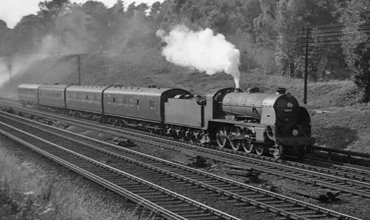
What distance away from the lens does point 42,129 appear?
29.1m

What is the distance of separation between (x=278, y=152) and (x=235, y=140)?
2746 millimetres

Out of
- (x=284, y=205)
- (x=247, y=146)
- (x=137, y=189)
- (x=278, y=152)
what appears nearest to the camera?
(x=284, y=205)

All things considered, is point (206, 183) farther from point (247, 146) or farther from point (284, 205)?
point (247, 146)

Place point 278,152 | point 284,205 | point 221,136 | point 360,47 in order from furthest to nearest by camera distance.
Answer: point 360,47, point 221,136, point 278,152, point 284,205

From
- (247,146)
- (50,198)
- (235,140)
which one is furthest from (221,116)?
(50,198)

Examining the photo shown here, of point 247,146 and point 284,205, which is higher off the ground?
point 247,146

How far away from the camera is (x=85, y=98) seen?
3666 centimetres

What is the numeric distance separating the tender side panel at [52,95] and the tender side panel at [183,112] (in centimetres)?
1866

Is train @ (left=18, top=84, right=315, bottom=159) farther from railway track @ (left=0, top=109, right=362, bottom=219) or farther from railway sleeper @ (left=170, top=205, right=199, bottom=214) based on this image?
railway sleeper @ (left=170, top=205, right=199, bottom=214)

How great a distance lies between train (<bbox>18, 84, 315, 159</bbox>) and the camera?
60.4ft

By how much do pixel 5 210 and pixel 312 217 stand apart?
21.9ft

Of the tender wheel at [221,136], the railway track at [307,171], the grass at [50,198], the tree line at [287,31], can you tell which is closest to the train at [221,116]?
the tender wheel at [221,136]

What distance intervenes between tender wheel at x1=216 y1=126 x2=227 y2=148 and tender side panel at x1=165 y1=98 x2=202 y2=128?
3.71 ft

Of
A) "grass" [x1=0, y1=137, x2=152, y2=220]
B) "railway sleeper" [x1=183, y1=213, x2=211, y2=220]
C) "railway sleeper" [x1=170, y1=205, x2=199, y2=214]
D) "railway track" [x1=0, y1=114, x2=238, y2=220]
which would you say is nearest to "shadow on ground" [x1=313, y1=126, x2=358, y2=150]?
"railway track" [x1=0, y1=114, x2=238, y2=220]
